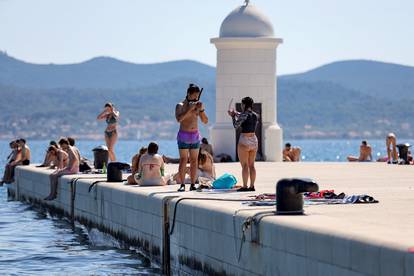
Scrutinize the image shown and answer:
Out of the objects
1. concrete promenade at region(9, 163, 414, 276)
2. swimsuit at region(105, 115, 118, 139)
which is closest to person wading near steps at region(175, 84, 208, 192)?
concrete promenade at region(9, 163, 414, 276)

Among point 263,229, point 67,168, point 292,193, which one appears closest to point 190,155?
point 292,193

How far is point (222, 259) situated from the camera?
1468cm

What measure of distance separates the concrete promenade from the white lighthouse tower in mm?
10002

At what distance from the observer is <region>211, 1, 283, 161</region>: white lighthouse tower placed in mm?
34750

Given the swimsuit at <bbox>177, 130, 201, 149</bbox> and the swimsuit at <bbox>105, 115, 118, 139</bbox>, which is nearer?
the swimsuit at <bbox>177, 130, 201, 149</bbox>

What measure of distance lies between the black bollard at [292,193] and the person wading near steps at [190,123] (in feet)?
16.6

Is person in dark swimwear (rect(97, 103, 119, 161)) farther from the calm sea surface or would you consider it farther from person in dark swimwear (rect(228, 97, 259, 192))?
person in dark swimwear (rect(228, 97, 259, 192))

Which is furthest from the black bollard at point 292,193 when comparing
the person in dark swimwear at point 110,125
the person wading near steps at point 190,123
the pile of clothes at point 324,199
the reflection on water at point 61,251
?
the person in dark swimwear at point 110,125

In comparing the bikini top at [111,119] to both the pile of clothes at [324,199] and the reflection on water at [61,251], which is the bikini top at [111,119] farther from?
the pile of clothes at [324,199]

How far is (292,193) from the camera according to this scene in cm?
1366

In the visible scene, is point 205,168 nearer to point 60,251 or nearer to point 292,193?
point 60,251

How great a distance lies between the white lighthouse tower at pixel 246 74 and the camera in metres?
34.8

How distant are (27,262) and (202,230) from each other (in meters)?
6.23

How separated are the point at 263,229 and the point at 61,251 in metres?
9.78
